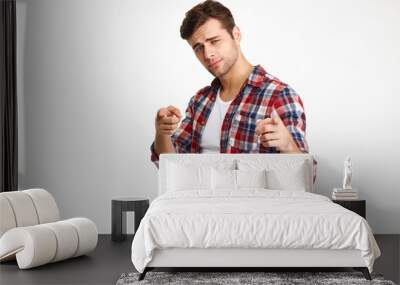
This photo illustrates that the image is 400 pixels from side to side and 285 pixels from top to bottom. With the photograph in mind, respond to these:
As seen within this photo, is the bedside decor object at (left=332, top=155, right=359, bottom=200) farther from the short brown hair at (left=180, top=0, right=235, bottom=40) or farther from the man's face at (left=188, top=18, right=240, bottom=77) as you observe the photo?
the short brown hair at (left=180, top=0, right=235, bottom=40)

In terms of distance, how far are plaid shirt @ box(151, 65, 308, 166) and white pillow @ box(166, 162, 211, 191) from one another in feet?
2.10

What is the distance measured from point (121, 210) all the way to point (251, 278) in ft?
7.33

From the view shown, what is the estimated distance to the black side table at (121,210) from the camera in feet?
22.5

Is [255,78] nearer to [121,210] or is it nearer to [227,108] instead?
[227,108]

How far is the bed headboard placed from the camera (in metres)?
6.80

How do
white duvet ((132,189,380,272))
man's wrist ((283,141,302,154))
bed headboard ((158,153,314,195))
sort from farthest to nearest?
man's wrist ((283,141,302,154)) → bed headboard ((158,153,314,195)) → white duvet ((132,189,380,272))

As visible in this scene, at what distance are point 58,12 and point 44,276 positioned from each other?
3.32m

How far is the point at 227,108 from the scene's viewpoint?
716cm

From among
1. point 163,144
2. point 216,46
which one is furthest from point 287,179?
point 216,46

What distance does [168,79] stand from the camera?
738 centimetres

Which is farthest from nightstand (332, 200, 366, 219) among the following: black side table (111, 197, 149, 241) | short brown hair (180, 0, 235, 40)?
short brown hair (180, 0, 235, 40)

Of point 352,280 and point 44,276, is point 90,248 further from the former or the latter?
point 352,280

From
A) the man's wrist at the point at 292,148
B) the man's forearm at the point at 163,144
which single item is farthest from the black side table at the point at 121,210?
the man's wrist at the point at 292,148

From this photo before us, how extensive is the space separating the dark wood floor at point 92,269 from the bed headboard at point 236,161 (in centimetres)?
93
